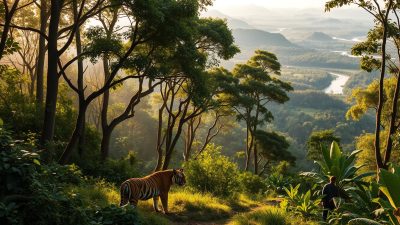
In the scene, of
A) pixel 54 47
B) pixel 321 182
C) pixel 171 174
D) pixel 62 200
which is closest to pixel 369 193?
pixel 321 182

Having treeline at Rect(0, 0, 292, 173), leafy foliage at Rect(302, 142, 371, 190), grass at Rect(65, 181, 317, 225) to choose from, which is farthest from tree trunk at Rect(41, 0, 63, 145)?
leafy foliage at Rect(302, 142, 371, 190)

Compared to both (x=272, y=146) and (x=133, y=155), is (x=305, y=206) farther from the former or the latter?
(x=272, y=146)

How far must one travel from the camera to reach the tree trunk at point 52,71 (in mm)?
12117

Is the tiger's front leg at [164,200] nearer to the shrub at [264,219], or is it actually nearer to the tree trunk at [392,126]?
the shrub at [264,219]

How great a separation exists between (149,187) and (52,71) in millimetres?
4897

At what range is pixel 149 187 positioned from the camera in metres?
10.4

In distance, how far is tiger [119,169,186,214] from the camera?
9.85 meters

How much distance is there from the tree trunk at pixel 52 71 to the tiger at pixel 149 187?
3.71 metres

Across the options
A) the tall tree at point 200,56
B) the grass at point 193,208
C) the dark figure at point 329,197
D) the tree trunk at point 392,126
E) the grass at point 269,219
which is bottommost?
the grass at point 193,208

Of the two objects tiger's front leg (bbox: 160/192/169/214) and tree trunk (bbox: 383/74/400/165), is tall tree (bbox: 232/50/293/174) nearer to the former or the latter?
tree trunk (bbox: 383/74/400/165)

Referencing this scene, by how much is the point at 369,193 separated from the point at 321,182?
2.10 meters

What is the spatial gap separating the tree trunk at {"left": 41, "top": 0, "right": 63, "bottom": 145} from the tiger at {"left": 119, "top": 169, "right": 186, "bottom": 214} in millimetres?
3707

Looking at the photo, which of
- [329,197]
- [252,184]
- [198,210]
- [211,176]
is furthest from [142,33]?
[252,184]

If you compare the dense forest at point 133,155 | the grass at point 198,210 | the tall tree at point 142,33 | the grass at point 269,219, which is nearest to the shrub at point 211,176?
the dense forest at point 133,155
